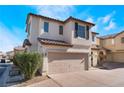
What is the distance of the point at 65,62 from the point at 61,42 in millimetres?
2403

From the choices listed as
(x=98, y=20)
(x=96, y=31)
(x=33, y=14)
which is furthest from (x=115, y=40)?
(x=33, y=14)

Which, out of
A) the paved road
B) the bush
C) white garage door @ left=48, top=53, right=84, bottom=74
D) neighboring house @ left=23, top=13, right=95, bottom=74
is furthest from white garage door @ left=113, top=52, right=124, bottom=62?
the bush

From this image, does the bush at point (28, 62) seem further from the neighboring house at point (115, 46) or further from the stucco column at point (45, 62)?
the neighboring house at point (115, 46)

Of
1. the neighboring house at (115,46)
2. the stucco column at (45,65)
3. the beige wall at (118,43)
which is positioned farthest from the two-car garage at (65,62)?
the neighboring house at (115,46)

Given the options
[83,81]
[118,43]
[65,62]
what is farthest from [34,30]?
[118,43]

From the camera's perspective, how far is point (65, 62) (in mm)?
13414

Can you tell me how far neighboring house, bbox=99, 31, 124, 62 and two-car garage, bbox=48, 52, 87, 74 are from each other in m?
12.3

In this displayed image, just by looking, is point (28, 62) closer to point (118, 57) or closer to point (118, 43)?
point (118, 43)

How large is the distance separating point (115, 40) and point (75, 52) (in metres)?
14.4

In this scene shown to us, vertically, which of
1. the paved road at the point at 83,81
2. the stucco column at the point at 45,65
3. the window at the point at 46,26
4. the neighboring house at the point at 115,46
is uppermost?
the window at the point at 46,26

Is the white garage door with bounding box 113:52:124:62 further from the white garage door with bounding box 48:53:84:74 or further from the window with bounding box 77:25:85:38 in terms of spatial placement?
the window with bounding box 77:25:85:38

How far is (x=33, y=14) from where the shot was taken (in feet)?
44.6

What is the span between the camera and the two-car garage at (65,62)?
40.8 feet

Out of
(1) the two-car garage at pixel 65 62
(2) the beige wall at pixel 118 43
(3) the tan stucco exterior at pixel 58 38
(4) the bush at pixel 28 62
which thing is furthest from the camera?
(2) the beige wall at pixel 118 43
